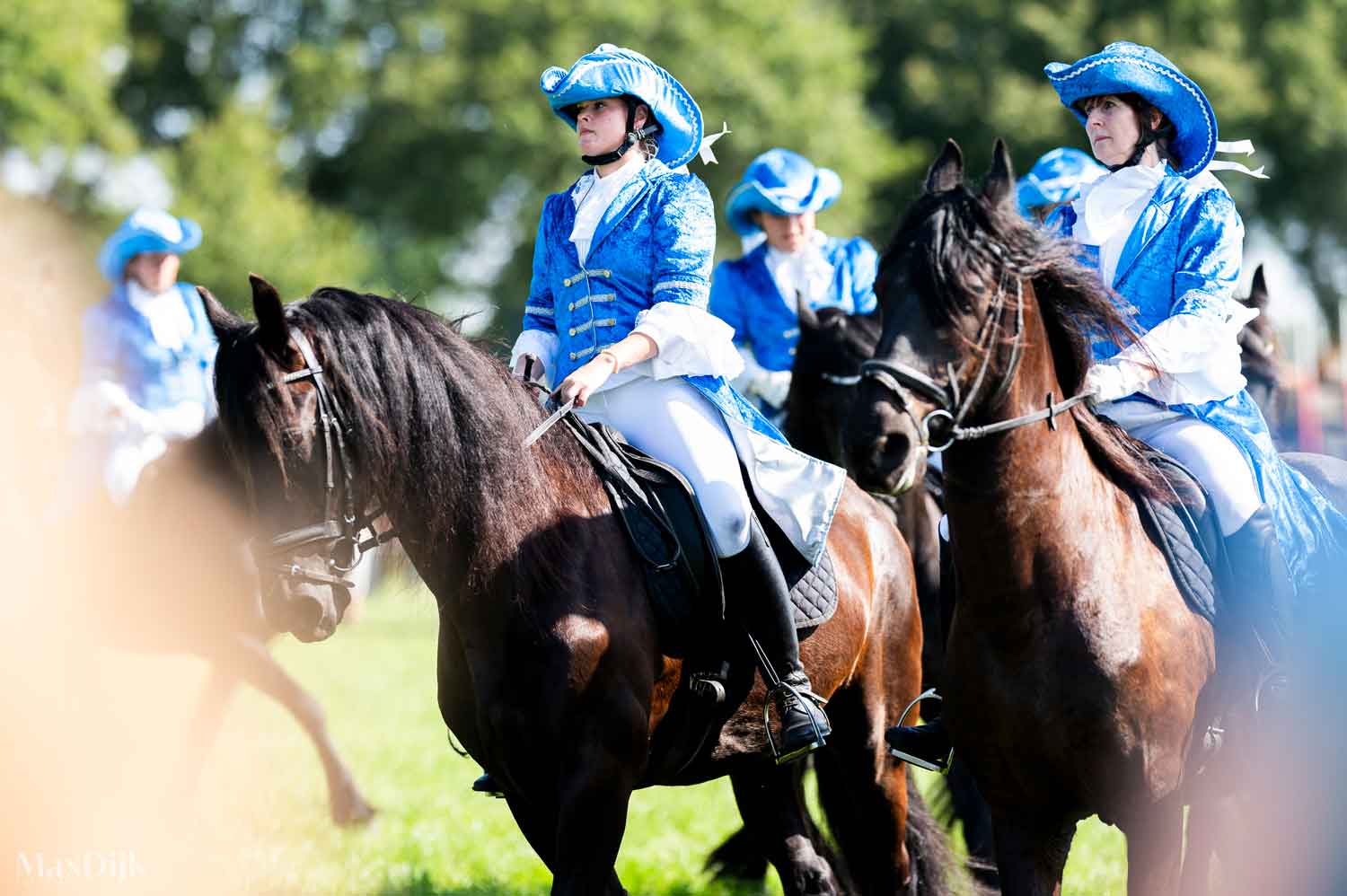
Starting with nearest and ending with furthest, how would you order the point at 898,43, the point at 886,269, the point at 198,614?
1. the point at 886,269
2. the point at 198,614
3. the point at 898,43

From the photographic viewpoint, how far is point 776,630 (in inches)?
211

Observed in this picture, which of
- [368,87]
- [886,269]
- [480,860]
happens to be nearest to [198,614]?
[480,860]

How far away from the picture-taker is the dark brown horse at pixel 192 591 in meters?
8.08

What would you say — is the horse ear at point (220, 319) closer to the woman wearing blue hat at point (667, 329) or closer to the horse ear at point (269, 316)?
the horse ear at point (269, 316)

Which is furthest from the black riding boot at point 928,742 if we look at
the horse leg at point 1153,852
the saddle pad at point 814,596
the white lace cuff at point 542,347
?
the white lace cuff at point 542,347

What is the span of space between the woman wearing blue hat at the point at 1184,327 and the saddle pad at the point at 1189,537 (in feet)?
0.16

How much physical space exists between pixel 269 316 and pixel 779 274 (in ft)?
16.8

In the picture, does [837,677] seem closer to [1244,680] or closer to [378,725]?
[1244,680]

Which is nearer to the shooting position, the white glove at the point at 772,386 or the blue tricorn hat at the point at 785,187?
the white glove at the point at 772,386

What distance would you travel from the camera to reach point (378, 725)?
1298cm

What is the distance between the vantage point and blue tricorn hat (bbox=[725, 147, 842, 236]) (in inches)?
359

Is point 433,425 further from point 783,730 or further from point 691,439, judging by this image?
point 783,730

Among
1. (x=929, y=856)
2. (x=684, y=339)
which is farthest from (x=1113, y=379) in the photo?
(x=929, y=856)

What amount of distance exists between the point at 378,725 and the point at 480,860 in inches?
205
